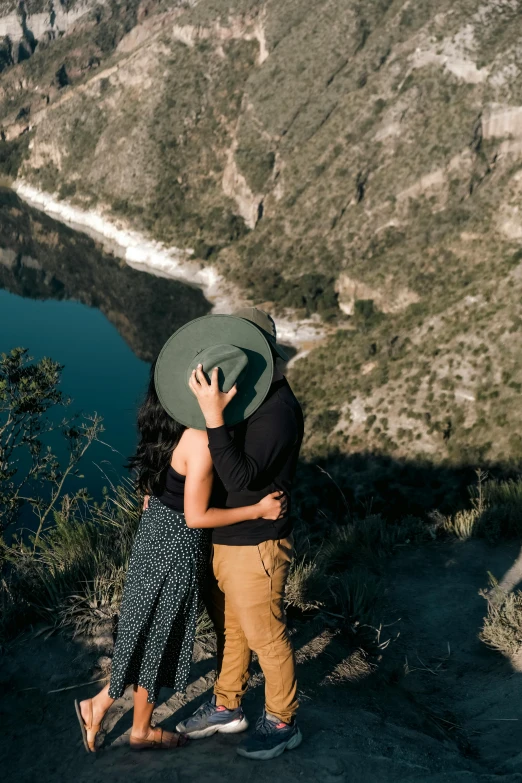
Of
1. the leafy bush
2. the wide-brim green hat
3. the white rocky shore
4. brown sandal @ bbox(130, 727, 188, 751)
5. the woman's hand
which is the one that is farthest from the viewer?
the leafy bush

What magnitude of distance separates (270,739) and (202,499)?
1158 mm

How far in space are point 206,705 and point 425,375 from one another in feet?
124

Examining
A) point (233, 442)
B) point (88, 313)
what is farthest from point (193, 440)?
point (88, 313)

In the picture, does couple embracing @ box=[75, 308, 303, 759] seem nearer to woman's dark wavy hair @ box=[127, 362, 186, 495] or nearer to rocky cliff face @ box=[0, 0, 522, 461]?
woman's dark wavy hair @ box=[127, 362, 186, 495]

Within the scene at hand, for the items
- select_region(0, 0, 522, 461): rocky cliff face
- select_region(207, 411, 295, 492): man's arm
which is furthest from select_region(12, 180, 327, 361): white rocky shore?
select_region(207, 411, 295, 492): man's arm

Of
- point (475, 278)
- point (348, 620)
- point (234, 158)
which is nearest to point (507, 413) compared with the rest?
point (475, 278)

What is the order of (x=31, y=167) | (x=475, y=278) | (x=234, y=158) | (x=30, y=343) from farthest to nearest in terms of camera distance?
1. (x=31, y=167)
2. (x=234, y=158)
3. (x=30, y=343)
4. (x=475, y=278)

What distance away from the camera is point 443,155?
2329 inches

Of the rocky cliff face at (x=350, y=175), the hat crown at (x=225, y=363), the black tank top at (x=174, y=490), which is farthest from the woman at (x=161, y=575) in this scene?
the rocky cliff face at (x=350, y=175)

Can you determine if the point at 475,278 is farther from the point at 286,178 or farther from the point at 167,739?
the point at 167,739

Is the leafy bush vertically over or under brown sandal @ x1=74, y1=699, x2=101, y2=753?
under

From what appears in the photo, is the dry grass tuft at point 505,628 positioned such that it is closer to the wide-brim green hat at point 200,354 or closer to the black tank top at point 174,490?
the black tank top at point 174,490

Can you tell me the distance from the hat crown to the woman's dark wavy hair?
327mm

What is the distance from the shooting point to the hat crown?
2700 millimetres
